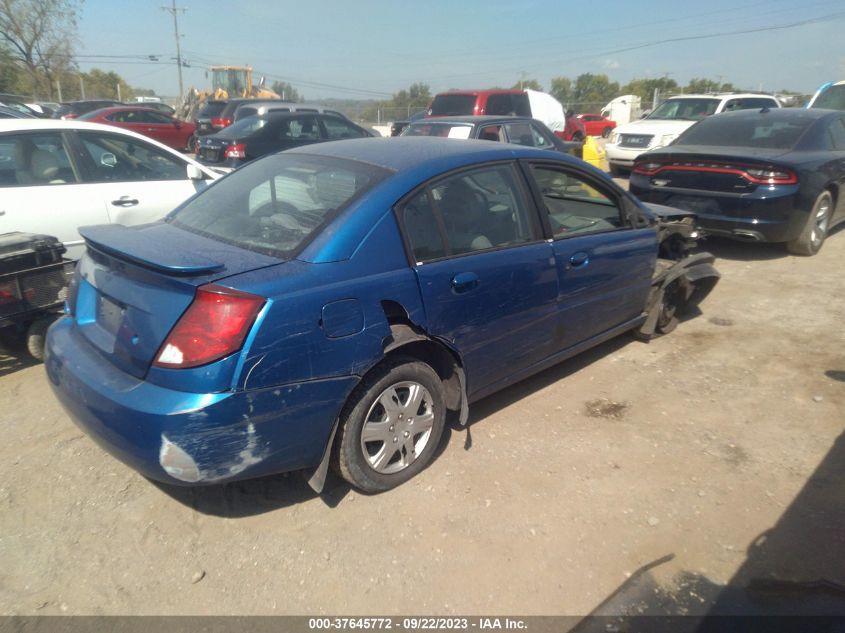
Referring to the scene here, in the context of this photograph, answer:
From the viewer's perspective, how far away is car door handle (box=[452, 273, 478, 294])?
3.02 meters

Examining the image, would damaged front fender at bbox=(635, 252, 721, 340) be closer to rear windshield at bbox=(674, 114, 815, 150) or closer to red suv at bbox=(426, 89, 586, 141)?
rear windshield at bbox=(674, 114, 815, 150)

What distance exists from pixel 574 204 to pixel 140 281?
10.1 ft

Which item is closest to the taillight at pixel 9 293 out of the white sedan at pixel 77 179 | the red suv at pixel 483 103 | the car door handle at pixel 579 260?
the white sedan at pixel 77 179

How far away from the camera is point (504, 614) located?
2.35 meters

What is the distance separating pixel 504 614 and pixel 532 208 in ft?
7.08

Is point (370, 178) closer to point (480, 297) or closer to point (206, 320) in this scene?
point (480, 297)

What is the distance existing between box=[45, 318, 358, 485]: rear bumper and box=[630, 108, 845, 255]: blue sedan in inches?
219

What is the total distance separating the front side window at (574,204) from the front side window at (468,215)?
0.24m

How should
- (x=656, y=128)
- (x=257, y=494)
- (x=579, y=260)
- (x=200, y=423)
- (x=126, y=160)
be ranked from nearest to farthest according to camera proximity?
(x=200, y=423) → (x=257, y=494) → (x=579, y=260) → (x=126, y=160) → (x=656, y=128)

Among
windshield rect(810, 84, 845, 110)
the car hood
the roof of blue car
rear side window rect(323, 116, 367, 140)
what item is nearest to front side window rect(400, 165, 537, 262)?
the roof of blue car

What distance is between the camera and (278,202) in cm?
316

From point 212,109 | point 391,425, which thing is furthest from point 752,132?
point 212,109

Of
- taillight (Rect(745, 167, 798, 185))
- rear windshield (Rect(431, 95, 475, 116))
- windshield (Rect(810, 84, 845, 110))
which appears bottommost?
taillight (Rect(745, 167, 798, 185))

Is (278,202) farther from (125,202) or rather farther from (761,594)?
(761,594)
